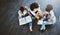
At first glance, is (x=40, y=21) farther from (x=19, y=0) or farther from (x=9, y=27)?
(x=19, y=0)

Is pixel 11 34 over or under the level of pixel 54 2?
under

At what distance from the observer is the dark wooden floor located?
2.35 m

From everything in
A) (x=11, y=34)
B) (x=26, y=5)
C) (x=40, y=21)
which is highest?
(x=26, y=5)

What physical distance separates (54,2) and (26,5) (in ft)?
1.52

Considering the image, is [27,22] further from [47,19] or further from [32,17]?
[47,19]

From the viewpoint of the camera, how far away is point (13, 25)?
2447 millimetres

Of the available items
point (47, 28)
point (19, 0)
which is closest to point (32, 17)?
point (47, 28)

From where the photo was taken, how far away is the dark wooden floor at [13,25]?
235 centimetres

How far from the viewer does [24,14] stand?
2438 mm

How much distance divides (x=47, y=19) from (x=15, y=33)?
19.6 inches

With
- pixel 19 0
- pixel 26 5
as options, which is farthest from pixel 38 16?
pixel 19 0

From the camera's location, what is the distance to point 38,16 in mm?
2406

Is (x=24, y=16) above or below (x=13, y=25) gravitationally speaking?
above

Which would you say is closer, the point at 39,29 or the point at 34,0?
the point at 39,29
